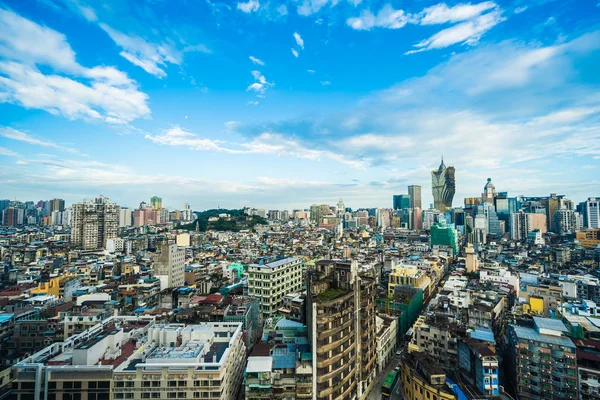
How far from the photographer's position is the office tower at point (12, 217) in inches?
4793

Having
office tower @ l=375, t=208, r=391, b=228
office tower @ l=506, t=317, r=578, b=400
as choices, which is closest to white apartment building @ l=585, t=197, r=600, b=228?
office tower @ l=375, t=208, r=391, b=228

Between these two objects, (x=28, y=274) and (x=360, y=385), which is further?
(x=28, y=274)

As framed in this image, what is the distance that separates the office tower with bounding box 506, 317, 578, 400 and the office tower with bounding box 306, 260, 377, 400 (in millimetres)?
10697

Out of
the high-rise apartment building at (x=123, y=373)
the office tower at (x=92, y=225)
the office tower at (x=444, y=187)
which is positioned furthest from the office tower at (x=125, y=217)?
the office tower at (x=444, y=187)

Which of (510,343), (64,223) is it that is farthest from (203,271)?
(64,223)

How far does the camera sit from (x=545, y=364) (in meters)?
21.3

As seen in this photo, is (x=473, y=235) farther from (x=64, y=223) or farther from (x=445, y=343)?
(x=64, y=223)

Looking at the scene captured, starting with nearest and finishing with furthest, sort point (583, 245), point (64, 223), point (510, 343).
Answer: point (510, 343) → point (583, 245) → point (64, 223)

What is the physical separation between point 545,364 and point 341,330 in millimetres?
15173

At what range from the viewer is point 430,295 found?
47031mm

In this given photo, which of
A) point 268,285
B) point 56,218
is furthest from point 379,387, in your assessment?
point 56,218

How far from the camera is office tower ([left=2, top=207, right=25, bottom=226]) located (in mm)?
121750

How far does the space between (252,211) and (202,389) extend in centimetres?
14710

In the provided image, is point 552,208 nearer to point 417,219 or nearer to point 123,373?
point 417,219
